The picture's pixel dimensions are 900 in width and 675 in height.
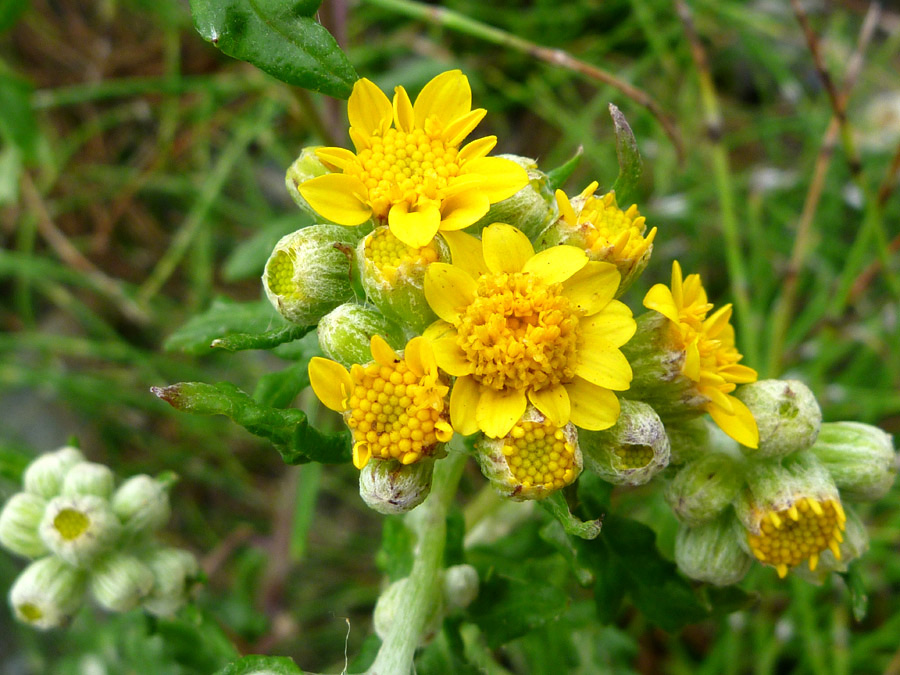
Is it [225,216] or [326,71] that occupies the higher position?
[326,71]

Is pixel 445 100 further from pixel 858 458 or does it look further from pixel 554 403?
pixel 858 458

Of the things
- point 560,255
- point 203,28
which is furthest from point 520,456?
point 203,28

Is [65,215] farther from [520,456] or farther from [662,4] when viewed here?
[520,456]

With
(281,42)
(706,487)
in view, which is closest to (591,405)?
(706,487)

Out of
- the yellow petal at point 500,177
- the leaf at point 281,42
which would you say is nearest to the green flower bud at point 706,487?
the yellow petal at point 500,177

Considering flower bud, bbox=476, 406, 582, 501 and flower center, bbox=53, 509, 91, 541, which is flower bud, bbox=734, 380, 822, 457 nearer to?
flower bud, bbox=476, 406, 582, 501
